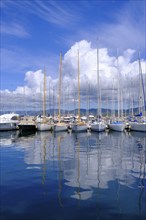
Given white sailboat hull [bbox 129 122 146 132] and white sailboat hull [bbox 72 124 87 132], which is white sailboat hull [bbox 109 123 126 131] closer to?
white sailboat hull [bbox 129 122 146 132]

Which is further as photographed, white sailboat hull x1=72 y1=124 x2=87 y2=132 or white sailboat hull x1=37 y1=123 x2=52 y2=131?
white sailboat hull x1=37 y1=123 x2=52 y2=131

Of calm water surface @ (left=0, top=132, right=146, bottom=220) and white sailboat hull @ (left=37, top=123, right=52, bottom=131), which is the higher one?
white sailboat hull @ (left=37, top=123, right=52, bottom=131)

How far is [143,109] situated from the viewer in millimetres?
65938

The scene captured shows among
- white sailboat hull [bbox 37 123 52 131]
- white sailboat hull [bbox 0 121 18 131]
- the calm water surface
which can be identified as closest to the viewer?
the calm water surface

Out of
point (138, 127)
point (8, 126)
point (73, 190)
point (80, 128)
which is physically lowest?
point (73, 190)

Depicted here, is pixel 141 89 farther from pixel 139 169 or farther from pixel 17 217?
pixel 17 217

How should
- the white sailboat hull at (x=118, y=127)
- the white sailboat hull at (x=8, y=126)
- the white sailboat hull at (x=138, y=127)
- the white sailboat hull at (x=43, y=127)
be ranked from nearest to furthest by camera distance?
the white sailboat hull at (x=138, y=127)
the white sailboat hull at (x=118, y=127)
the white sailboat hull at (x=43, y=127)
the white sailboat hull at (x=8, y=126)

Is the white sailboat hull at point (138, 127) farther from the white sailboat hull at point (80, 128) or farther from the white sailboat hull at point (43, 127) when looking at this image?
the white sailboat hull at point (43, 127)

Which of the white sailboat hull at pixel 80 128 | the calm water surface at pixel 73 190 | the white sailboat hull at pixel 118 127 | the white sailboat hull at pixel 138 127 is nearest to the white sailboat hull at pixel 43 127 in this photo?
the white sailboat hull at pixel 80 128

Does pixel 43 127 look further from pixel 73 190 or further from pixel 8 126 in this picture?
pixel 73 190

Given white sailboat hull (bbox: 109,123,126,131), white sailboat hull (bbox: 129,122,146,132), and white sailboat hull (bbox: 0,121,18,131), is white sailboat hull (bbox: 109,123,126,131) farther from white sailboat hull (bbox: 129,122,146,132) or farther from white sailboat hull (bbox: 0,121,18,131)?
white sailboat hull (bbox: 0,121,18,131)

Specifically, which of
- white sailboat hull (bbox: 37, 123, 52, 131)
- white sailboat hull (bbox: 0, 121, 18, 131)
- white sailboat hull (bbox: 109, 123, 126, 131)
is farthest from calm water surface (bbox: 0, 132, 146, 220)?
white sailboat hull (bbox: 0, 121, 18, 131)

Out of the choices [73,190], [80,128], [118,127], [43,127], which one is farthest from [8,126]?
[73,190]

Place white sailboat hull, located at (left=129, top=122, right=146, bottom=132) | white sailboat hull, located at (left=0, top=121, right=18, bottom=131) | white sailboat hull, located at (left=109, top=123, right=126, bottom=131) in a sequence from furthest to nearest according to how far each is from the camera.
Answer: white sailboat hull, located at (left=0, top=121, right=18, bottom=131), white sailboat hull, located at (left=109, top=123, right=126, bottom=131), white sailboat hull, located at (left=129, top=122, right=146, bottom=132)
